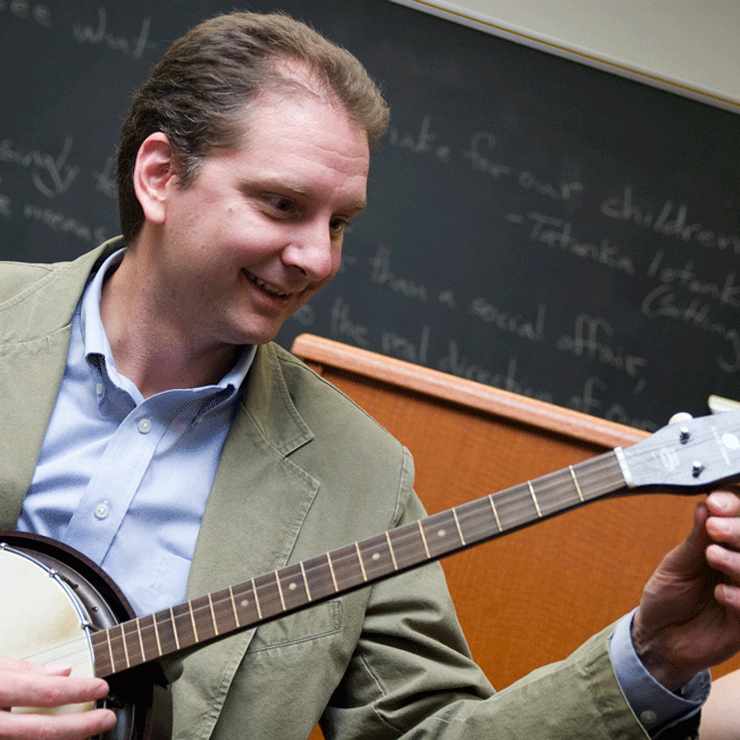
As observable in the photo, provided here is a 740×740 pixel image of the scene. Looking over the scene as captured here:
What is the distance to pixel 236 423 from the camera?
4.16ft

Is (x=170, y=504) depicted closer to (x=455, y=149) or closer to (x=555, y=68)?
(x=455, y=149)

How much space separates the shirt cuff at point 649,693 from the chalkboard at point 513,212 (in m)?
1.81

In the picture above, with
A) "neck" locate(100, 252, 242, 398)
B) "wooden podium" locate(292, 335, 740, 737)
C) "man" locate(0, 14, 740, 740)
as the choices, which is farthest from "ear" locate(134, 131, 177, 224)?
"wooden podium" locate(292, 335, 740, 737)

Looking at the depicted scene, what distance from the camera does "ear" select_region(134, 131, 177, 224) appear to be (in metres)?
1.27

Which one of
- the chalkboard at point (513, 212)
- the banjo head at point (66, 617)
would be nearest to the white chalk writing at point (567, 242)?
the chalkboard at point (513, 212)

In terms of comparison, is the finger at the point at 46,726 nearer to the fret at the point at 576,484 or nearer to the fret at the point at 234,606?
the fret at the point at 234,606

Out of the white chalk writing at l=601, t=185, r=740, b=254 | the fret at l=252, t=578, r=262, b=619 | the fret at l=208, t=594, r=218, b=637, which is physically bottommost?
the fret at l=208, t=594, r=218, b=637

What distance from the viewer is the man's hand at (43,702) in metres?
0.81

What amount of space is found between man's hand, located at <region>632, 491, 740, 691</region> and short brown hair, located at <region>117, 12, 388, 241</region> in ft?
2.71

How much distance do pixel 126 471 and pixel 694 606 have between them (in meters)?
0.81

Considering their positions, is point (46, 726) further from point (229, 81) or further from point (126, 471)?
point (229, 81)

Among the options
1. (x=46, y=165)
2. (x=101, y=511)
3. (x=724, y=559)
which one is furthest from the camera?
(x=46, y=165)

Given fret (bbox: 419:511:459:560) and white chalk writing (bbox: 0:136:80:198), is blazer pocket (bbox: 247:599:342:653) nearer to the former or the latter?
fret (bbox: 419:511:459:560)

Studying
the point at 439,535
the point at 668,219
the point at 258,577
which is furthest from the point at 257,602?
the point at 668,219
